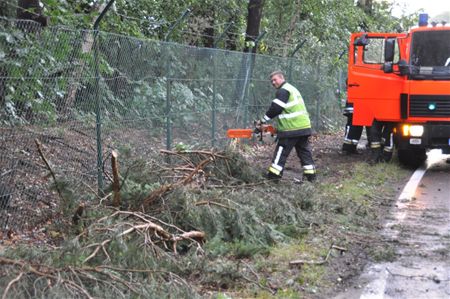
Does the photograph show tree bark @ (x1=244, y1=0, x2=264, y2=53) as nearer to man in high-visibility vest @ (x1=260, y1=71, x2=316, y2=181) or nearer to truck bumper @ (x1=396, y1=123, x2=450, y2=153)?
truck bumper @ (x1=396, y1=123, x2=450, y2=153)

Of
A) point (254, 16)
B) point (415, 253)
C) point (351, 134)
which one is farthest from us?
point (254, 16)

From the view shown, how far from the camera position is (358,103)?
12516mm

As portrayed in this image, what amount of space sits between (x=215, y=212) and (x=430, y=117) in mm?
6318

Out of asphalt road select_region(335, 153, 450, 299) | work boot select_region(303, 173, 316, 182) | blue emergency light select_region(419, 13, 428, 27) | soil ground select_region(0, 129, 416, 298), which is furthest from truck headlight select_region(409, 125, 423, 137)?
work boot select_region(303, 173, 316, 182)

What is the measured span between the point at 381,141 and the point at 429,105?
1474 millimetres

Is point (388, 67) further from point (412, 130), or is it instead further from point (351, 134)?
point (351, 134)

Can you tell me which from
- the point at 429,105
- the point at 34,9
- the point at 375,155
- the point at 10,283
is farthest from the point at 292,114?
the point at 10,283

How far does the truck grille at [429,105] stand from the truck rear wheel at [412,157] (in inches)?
37.3

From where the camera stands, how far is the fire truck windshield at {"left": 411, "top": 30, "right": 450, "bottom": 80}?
11.3m

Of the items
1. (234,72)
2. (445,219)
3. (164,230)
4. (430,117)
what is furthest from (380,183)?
(164,230)

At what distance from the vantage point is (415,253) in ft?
20.5

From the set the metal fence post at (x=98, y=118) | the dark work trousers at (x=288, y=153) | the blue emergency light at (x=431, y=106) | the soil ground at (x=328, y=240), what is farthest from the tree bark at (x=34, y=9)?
the blue emergency light at (x=431, y=106)

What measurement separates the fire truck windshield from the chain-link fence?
12.0 ft

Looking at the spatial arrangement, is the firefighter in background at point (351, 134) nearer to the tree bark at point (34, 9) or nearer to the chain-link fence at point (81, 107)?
the chain-link fence at point (81, 107)
